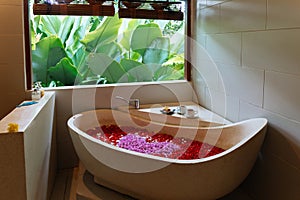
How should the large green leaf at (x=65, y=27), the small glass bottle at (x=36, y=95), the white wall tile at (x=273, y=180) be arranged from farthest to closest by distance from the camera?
the large green leaf at (x=65, y=27) < the small glass bottle at (x=36, y=95) < the white wall tile at (x=273, y=180)

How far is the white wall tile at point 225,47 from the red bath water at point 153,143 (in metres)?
0.87

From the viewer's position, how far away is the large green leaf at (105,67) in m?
3.39

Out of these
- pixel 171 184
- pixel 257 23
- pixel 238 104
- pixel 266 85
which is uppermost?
pixel 257 23

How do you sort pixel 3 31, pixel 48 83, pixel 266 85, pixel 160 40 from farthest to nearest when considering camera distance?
pixel 160 40
pixel 48 83
pixel 3 31
pixel 266 85

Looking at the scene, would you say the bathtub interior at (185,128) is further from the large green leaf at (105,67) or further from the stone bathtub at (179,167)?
the large green leaf at (105,67)

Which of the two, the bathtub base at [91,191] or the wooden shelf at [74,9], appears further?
the wooden shelf at [74,9]

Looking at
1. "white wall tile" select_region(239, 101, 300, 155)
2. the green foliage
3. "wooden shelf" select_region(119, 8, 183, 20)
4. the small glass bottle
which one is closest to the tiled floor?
"white wall tile" select_region(239, 101, 300, 155)

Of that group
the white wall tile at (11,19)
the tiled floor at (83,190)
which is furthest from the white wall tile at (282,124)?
the white wall tile at (11,19)

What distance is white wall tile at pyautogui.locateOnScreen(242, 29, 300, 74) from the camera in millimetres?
1874

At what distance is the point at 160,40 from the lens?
3.65 m

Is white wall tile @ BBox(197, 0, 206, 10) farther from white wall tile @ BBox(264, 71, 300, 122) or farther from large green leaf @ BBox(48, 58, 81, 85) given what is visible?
large green leaf @ BBox(48, 58, 81, 85)

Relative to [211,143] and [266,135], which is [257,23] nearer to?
[266,135]

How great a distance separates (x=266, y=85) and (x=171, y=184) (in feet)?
3.58

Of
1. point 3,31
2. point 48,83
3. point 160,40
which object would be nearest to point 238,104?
point 160,40
